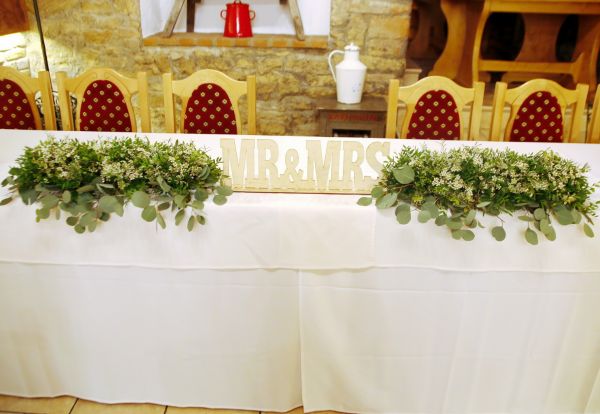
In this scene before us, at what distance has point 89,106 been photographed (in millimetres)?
2459

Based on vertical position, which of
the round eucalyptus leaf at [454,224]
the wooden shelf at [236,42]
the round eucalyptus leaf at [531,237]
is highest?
the wooden shelf at [236,42]

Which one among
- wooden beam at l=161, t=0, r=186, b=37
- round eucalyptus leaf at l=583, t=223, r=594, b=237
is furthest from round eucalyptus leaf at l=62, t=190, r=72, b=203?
wooden beam at l=161, t=0, r=186, b=37

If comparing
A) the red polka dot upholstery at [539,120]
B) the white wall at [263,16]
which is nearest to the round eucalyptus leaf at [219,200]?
the red polka dot upholstery at [539,120]

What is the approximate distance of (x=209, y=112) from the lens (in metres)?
2.46

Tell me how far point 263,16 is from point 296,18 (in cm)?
37

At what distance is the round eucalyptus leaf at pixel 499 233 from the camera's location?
1373 millimetres

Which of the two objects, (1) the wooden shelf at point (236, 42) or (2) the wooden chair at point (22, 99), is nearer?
(2) the wooden chair at point (22, 99)

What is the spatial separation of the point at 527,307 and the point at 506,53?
13.7 ft

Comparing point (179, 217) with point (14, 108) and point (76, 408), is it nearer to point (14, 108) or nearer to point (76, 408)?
point (76, 408)

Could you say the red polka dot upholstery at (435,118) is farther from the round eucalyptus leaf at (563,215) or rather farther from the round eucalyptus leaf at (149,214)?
the round eucalyptus leaf at (149,214)

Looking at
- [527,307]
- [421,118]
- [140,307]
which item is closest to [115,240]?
[140,307]

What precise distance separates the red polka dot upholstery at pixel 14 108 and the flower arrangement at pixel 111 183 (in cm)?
109

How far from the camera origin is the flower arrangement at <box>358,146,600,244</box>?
1.38 m

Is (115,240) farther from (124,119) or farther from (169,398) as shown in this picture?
(124,119)
